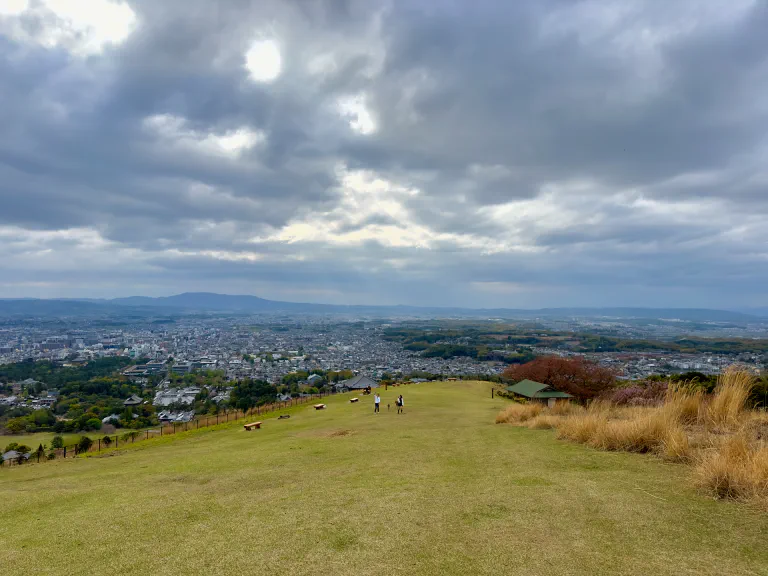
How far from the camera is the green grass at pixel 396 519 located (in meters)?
4.21

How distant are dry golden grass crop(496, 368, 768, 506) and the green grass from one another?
0.41 meters

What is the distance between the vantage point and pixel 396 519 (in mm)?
5367

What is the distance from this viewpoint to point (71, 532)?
5.69 m

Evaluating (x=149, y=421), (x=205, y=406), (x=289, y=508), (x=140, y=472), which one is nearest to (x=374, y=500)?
(x=289, y=508)

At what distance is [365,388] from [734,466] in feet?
106

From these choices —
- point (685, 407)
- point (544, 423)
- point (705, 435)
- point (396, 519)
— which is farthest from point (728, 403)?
point (396, 519)

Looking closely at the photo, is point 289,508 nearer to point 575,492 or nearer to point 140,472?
point 575,492

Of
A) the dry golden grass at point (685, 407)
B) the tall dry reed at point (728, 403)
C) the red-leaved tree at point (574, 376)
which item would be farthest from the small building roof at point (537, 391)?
the tall dry reed at point (728, 403)

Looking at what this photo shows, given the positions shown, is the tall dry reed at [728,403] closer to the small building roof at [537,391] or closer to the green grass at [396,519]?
the green grass at [396,519]

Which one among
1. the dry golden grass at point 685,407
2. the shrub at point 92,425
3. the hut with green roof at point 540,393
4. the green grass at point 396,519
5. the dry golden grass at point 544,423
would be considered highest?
the dry golden grass at point 685,407

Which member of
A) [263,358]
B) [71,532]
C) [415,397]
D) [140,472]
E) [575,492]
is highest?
[575,492]

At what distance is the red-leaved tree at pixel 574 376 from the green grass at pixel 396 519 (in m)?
26.0

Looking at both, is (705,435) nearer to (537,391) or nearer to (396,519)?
(396,519)

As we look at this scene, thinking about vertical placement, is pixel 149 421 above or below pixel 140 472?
below
